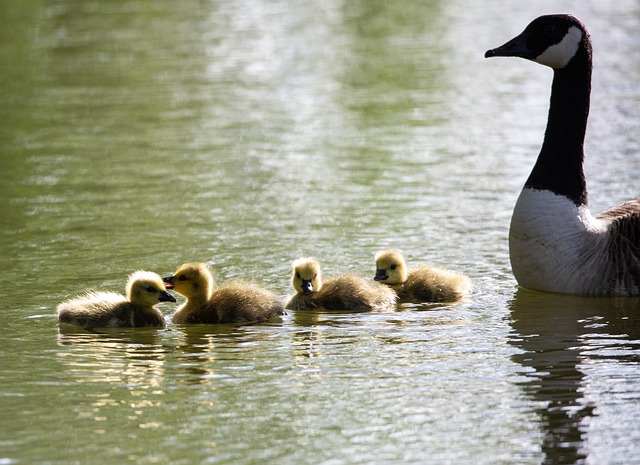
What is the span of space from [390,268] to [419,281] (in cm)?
24

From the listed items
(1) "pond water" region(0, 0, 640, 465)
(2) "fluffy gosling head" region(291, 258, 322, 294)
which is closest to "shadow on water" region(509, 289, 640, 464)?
→ (1) "pond water" region(0, 0, 640, 465)

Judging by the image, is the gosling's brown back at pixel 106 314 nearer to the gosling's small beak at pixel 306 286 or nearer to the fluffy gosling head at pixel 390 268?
the gosling's small beak at pixel 306 286

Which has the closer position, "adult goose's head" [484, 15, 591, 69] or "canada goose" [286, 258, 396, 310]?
"canada goose" [286, 258, 396, 310]

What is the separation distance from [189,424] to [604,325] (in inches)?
136

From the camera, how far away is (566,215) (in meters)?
10.0

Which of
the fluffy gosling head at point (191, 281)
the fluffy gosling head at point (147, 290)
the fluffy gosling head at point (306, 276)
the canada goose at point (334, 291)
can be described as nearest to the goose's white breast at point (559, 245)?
the canada goose at point (334, 291)

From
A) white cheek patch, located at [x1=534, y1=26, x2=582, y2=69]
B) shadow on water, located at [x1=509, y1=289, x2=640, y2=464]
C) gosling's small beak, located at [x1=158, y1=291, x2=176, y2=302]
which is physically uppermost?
white cheek patch, located at [x1=534, y1=26, x2=582, y2=69]

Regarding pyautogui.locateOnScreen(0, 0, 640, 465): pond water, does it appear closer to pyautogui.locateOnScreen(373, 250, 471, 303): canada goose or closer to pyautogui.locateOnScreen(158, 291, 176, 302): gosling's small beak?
pyautogui.locateOnScreen(373, 250, 471, 303): canada goose

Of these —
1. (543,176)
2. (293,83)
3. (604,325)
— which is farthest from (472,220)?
(293,83)

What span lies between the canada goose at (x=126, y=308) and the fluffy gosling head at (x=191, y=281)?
13cm

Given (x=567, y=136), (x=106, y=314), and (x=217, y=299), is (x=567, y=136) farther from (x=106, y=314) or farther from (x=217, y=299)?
(x=106, y=314)

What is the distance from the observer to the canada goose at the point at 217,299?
9.43 meters

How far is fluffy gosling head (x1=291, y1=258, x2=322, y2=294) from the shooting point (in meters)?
9.63

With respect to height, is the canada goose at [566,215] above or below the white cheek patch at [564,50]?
below
